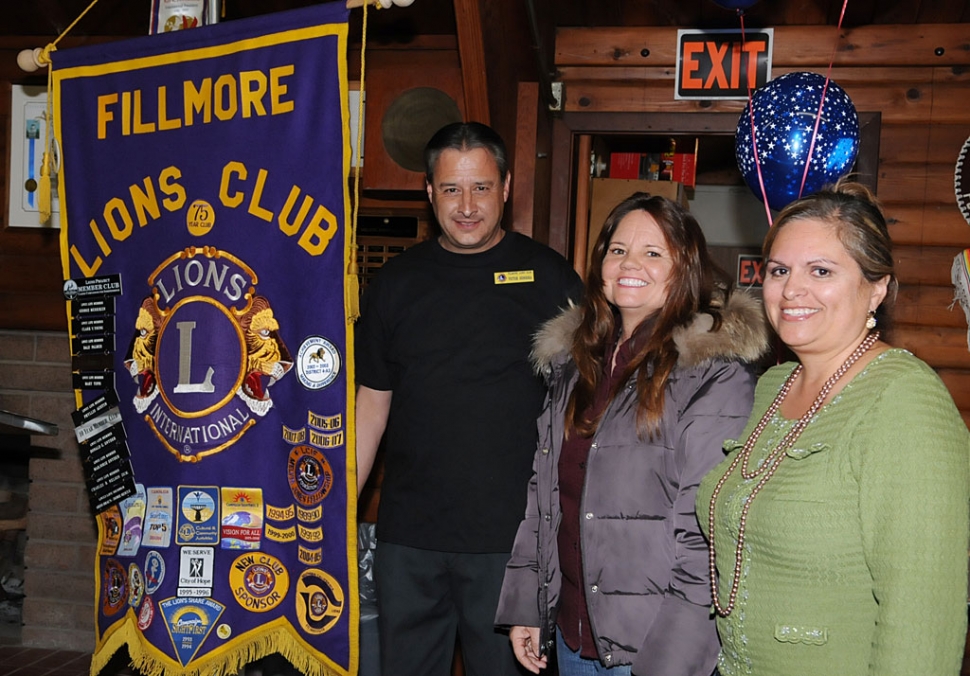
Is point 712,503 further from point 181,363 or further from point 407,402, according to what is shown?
point 181,363

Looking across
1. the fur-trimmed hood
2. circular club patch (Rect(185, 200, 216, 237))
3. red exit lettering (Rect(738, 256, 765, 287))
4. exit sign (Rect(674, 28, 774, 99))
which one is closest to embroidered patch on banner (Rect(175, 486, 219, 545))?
circular club patch (Rect(185, 200, 216, 237))

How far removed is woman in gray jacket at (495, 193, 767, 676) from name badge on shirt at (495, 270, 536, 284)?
18.5 inches

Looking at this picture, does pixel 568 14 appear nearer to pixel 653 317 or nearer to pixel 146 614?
pixel 653 317

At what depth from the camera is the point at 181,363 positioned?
8.77 feet

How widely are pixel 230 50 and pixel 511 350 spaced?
117 cm

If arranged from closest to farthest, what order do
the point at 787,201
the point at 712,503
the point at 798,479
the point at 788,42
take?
the point at 798,479
the point at 712,503
the point at 787,201
the point at 788,42

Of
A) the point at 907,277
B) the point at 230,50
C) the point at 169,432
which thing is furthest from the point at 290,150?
the point at 907,277

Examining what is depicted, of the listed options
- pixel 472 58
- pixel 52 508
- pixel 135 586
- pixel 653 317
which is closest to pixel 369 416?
pixel 135 586

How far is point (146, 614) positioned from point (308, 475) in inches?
25.6

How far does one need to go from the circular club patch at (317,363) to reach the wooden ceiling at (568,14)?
1.86 m

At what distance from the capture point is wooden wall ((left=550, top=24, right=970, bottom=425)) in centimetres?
394

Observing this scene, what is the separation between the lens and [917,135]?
3992 millimetres

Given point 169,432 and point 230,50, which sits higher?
point 230,50

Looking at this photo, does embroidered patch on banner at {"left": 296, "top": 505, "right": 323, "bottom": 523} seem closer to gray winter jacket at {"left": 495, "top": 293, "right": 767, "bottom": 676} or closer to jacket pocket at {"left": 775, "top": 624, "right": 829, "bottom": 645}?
gray winter jacket at {"left": 495, "top": 293, "right": 767, "bottom": 676}
